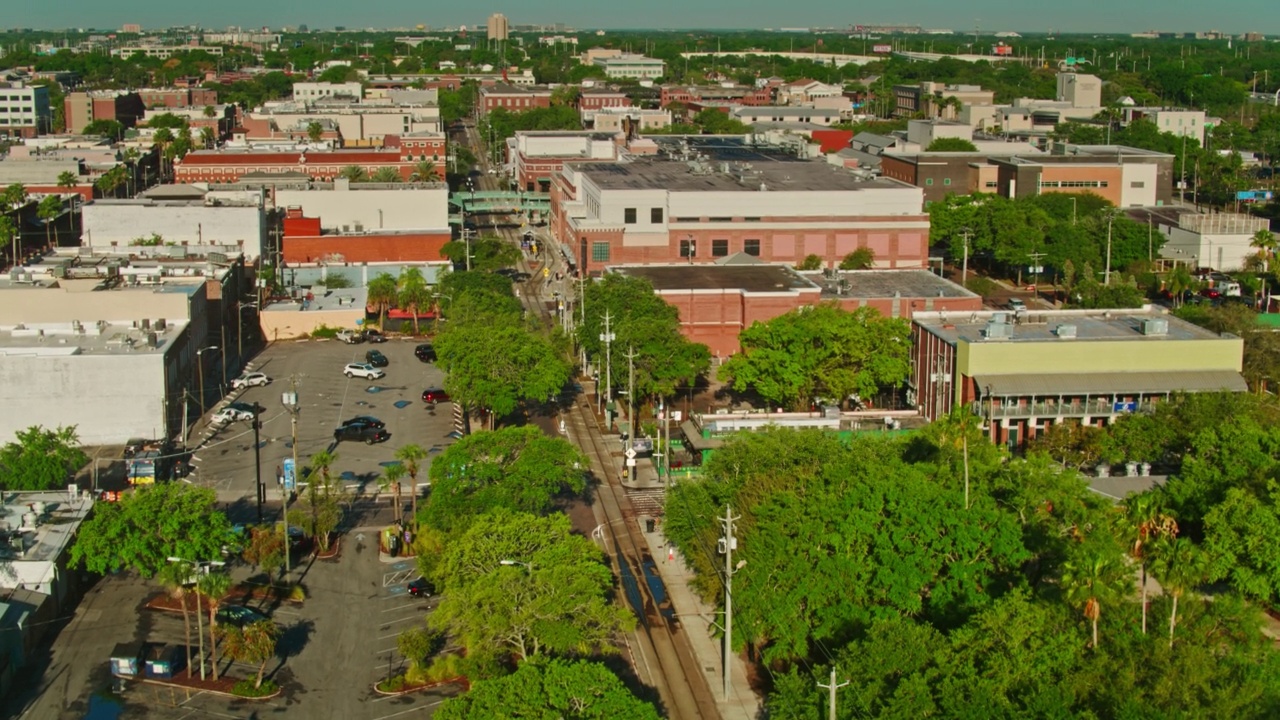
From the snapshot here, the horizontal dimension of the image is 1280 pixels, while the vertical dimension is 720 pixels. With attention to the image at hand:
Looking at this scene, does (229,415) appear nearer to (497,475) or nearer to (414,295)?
(497,475)

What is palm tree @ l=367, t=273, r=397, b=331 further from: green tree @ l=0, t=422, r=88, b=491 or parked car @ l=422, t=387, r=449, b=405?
green tree @ l=0, t=422, r=88, b=491

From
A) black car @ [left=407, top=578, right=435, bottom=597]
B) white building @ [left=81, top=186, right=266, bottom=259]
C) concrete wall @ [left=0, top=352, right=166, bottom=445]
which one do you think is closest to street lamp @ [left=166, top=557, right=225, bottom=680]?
black car @ [left=407, top=578, right=435, bottom=597]

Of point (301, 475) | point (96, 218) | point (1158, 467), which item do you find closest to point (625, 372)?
point (301, 475)

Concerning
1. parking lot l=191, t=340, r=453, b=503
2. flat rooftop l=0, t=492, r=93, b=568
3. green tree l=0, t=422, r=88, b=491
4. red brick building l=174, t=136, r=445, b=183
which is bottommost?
parking lot l=191, t=340, r=453, b=503

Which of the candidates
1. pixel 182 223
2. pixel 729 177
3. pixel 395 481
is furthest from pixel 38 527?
pixel 729 177

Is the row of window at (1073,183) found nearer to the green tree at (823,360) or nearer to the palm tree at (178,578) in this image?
the green tree at (823,360)

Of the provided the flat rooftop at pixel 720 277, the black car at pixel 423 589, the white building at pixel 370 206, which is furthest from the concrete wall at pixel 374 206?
the black car at pixel 423 589
